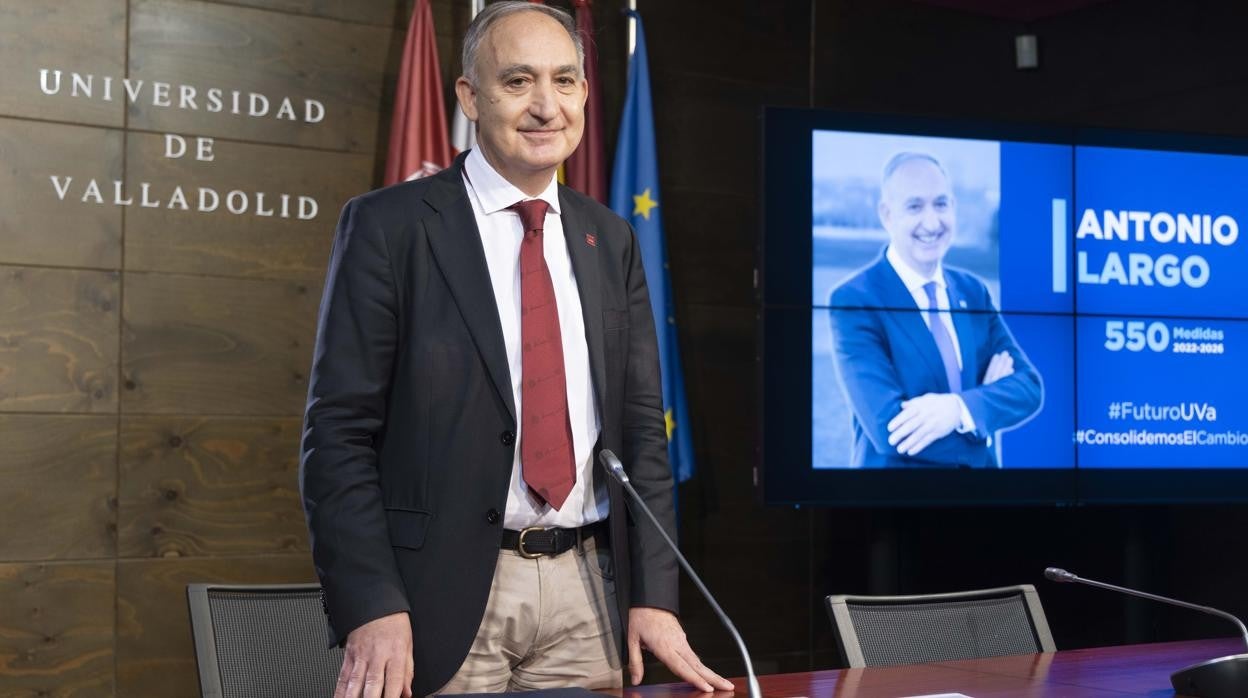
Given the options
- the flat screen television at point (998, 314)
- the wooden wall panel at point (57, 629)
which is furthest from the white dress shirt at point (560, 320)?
the wooden wall panel at point (57, 629)

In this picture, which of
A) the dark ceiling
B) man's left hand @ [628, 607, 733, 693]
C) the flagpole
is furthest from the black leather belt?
the dark ceiling

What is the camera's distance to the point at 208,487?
4.50m

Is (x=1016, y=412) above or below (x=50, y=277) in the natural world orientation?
below

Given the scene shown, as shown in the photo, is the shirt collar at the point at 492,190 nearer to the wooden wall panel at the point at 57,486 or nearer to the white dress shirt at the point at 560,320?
the white dress shirt at the point at 560,320

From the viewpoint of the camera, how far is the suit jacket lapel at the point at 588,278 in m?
1.94

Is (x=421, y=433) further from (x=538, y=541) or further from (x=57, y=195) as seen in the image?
(x=57, y=195)

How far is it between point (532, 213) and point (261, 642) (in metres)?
0.86

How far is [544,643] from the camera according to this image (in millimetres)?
1892

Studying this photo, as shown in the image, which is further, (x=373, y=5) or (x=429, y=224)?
(x=373, y=5)

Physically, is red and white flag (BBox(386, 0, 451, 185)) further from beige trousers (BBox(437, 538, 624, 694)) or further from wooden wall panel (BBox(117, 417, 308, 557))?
beige trousers (BBox(437, 538, 624, 694))

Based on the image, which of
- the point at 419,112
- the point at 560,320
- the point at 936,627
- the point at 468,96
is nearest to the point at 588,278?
the point at 560,320

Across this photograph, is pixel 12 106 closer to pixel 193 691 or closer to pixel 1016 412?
pixel 193 691

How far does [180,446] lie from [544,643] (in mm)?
2884

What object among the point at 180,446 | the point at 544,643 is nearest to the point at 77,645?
the point at 180,446
